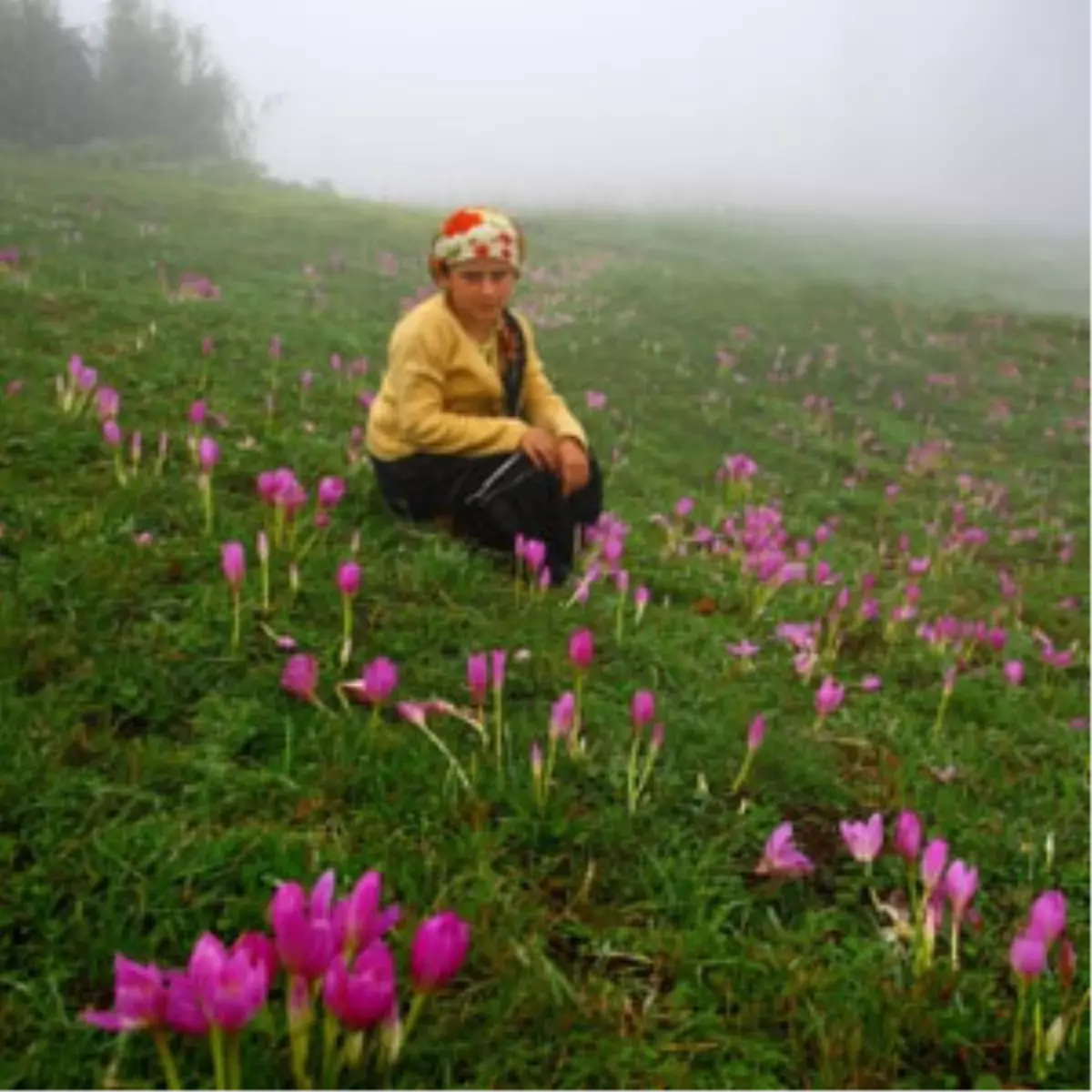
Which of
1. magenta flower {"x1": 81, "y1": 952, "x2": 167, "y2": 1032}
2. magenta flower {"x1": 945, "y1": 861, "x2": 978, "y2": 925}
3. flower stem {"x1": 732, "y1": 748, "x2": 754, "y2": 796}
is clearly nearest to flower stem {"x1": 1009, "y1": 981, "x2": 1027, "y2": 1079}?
magenta flower {"x1": 945, "y1": 861, "x2": 978, "y2": 925}

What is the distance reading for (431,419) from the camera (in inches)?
201

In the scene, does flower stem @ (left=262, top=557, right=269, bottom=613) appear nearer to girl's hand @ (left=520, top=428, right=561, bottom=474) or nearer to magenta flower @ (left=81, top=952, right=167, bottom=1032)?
girl's hand @ (left=520, top=428, right=561, bottom=474)

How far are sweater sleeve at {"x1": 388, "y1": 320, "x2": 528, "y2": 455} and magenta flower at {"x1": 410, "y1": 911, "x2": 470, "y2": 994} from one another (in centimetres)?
350

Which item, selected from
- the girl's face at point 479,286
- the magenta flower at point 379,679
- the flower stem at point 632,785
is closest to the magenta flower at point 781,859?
the flower stem at point 632,785

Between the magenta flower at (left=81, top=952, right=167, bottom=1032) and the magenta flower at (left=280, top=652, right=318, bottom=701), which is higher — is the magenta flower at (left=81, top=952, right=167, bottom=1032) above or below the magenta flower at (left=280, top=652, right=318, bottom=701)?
above

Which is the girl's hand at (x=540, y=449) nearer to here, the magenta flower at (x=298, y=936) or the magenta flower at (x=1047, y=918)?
the magenta flower at (x=1047, y=918)

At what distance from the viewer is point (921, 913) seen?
109 inches

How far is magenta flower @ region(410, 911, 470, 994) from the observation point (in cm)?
185

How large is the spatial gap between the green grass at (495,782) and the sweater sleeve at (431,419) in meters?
0.58

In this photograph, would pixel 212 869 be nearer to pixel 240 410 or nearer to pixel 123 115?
pixel 240 410

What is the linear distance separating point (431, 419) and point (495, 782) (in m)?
2.35

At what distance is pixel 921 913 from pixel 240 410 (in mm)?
6124

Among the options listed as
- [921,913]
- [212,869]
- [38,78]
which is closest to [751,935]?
[921,913]

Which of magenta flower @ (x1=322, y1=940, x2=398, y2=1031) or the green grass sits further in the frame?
the green grass
